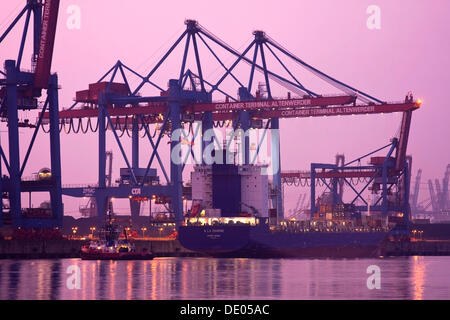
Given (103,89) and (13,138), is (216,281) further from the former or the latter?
(103,89)

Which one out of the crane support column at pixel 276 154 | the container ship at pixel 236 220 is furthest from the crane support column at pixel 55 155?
the crane support column at pixel 276 154

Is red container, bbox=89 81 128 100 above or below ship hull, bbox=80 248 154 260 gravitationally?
above

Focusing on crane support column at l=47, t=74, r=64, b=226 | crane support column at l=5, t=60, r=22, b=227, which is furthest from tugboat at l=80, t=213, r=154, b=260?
crane support column at l=5, t=60, r=22, b=227

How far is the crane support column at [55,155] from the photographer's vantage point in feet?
329

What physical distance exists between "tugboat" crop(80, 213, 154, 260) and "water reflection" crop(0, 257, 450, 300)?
6.06 m

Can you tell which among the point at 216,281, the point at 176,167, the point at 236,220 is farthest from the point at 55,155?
the point at 216,281

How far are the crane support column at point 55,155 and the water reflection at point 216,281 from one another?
47.1 ft

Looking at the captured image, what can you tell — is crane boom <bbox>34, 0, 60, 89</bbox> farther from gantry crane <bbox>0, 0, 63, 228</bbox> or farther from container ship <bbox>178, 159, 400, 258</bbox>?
container ship <bbox>178, 159, 400, 258</bbox>

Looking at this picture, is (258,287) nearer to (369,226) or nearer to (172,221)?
(172,221)

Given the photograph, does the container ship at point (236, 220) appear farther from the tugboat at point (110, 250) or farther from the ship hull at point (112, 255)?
the tugboat at point (110, 250)

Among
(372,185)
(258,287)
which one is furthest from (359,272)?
(372,185)

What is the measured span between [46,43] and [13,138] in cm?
968

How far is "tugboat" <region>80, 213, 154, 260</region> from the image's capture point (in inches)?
3642
